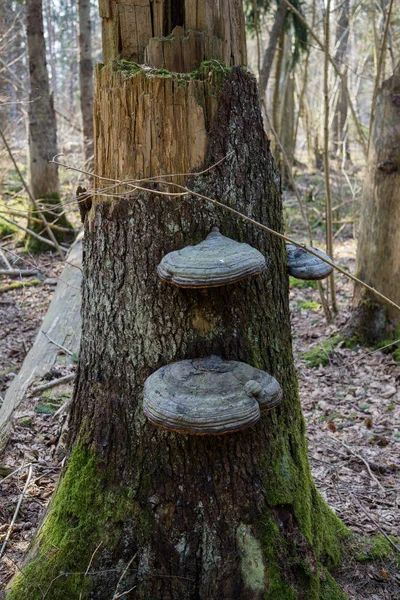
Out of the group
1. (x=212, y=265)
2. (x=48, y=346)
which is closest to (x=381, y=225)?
(x=48, y=346)

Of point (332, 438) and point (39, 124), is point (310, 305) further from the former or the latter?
point (39, 124)

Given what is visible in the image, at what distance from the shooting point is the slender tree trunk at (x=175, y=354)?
2754 millimetres

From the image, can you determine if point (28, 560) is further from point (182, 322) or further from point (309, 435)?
point (309, 435)

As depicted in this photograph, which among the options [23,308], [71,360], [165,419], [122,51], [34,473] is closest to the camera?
[165,419]

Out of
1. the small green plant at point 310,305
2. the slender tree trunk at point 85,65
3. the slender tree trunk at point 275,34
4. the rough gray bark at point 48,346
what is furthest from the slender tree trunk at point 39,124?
the small green plant at point 310,305

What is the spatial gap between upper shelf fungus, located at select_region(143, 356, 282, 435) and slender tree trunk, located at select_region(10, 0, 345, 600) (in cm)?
20

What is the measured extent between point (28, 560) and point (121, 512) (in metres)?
0.69

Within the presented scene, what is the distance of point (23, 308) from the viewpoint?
9.04 metres

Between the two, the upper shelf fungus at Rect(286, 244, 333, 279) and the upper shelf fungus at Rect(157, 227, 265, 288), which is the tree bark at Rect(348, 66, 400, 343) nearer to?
the upper shelf fungus at Rect(286, 244, 333, 279)

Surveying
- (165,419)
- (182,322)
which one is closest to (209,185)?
(182,322)

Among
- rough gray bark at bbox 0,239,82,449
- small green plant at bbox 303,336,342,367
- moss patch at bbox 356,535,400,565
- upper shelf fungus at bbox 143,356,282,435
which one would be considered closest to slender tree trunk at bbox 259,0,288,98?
small green plant at bbox 303,336,342,367

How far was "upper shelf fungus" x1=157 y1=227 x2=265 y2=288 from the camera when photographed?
2.32 metres

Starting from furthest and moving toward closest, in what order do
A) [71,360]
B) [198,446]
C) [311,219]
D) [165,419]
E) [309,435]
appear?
[311,219], [71,360], [309,435], [198,446], [165,419]

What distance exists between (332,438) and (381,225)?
11.9 ft
